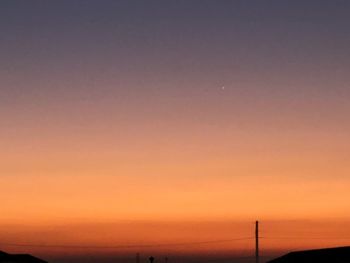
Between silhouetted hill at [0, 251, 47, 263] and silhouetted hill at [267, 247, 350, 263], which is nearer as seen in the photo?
silhouetted hill at [267, 247, 350, 263]

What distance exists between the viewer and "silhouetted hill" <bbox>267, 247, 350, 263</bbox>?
55156mm

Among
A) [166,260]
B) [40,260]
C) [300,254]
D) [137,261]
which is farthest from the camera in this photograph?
Answer: [166,260]

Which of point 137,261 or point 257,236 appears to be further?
point 137,261

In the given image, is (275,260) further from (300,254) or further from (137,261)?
(137,261)

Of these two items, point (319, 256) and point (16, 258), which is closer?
point (319, 256)

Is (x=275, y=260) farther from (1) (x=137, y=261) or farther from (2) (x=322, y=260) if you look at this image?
(1) (x=137, y=261)

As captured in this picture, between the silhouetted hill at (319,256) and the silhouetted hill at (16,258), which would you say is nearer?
the silhouetted hill at (319,256)

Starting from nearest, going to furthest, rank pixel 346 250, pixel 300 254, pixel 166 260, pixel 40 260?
pixel 346 250
pixel 300 254
pixel 40 260
pixel 166 260

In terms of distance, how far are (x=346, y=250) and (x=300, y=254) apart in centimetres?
512

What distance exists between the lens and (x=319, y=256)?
5772 cm

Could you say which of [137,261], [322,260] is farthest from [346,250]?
[137,261]

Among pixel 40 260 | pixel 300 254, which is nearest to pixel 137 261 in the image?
pixel 40 260

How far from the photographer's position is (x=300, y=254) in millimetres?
60625

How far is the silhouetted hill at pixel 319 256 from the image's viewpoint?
55156 mm
